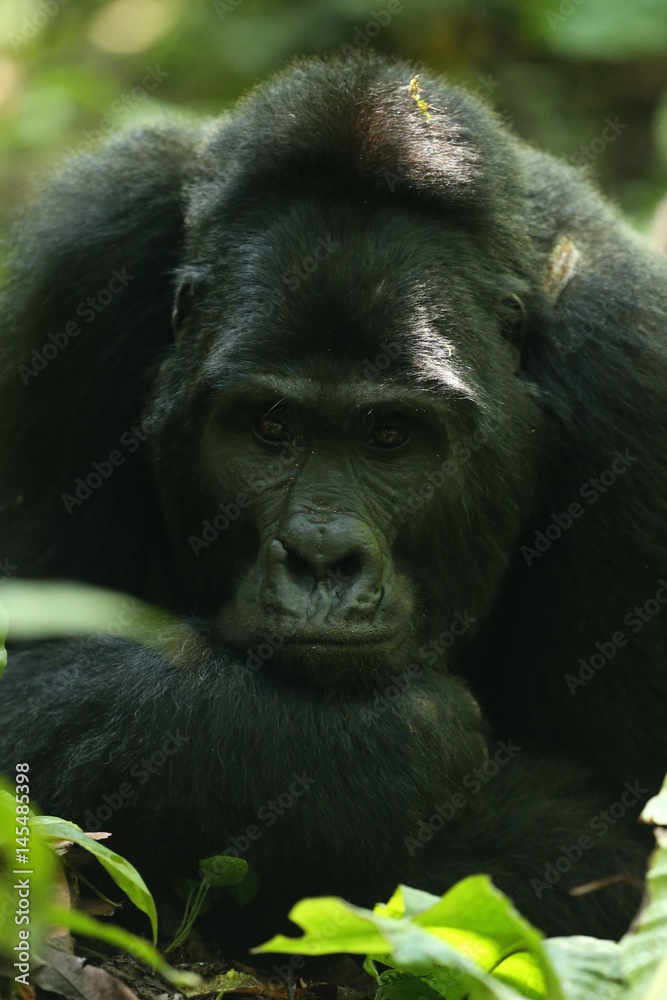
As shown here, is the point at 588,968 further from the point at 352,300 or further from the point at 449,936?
the point at 352,300

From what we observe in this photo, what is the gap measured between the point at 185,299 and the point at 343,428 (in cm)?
91

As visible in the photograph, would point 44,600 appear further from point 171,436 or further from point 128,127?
point 128,127

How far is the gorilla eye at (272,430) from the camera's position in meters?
4.66

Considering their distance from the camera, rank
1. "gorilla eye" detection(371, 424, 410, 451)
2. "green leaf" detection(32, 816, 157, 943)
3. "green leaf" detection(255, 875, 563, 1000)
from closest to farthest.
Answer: "green leaf" detection(255, 875, 563, 1000) < "green leaf" detection(32, 816, 157, 943) < "gorilla eye" detection(371, 424, 410, 451)

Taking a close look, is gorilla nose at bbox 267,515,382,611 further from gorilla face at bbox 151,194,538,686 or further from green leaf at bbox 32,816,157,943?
green leaf at bbox 32,816,157,943

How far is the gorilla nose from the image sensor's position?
421cm

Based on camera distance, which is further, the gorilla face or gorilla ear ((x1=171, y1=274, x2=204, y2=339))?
gorilla ear ((x1=171, y1=274, x2=204, y2=339))

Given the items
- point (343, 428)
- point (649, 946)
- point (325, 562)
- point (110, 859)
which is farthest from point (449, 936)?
point (343, 428)

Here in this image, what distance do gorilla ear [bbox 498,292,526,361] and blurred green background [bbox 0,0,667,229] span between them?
253 inches

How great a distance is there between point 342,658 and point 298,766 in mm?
383

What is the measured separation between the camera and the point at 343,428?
4578 millimetres

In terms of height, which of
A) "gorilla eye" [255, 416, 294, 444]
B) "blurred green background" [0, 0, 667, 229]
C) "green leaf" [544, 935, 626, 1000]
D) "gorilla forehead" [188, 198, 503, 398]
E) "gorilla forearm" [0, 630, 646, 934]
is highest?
"blurred green background" [0, 0, 667, 229]

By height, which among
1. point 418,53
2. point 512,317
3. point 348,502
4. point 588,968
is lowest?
point 588,968

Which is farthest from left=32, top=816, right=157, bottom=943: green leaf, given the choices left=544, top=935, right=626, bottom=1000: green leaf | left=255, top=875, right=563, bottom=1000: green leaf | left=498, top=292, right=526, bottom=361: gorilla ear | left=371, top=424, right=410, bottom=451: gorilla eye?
left=498, top=292, right=526, bottom=361: gorilla ear
